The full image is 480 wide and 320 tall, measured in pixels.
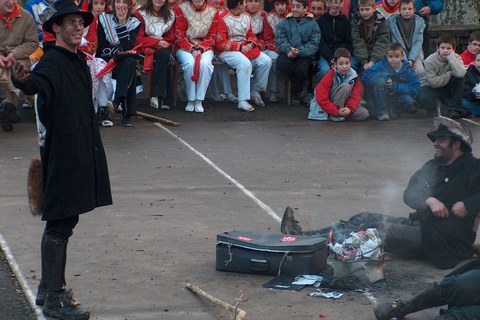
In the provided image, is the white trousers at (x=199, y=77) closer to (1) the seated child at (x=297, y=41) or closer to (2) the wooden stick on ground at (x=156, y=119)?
(2) the wooden stick on ground at (x=156, y=119)

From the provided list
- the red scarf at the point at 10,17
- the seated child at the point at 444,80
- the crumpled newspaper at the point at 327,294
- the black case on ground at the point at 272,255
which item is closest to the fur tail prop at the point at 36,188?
the black case on ground at the point at 272,255

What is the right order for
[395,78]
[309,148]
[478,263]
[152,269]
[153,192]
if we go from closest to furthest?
[478,263]
[152,269]
[153,192]
[309,148]
[395,78]

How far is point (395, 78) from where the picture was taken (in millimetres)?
12828

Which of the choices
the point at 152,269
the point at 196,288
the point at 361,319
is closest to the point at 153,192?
the point at 152,269

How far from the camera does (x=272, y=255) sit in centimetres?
650

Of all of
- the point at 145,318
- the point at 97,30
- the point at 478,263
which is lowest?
the point at 145,318

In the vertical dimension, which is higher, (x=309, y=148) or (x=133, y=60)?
(x=133, y=60)

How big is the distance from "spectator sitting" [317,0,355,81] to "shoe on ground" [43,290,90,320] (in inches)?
312

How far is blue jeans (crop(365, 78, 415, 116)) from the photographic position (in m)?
Result: 12.5

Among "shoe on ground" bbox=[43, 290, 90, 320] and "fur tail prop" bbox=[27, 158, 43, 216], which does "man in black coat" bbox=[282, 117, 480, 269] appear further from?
"fur tail prop" bbox=[27, 158, 43, 216]

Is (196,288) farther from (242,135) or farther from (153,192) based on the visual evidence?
(242,135)

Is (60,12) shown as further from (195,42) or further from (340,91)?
(195,42)

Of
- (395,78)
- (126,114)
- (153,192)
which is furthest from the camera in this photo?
(395,78)

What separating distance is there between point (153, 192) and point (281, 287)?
2.74 meters
